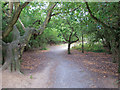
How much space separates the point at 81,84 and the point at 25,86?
2510 mm

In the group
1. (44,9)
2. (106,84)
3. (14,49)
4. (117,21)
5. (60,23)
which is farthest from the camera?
(60,23)

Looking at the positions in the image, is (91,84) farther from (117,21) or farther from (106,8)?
(106,8)

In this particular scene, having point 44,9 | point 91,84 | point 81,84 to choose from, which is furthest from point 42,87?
point 44,9

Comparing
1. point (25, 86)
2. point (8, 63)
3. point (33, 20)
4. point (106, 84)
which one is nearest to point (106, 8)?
point (106, 84)

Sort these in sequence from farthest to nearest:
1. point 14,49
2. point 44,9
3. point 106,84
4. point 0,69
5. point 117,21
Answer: point 44,9
point 14,49
point 0,69
point 117,21
point 106,84

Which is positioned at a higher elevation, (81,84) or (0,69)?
(0,69)

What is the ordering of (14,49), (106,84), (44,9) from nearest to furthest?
(106,84) → (14,49) → (44,9)

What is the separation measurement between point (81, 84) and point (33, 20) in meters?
9.75

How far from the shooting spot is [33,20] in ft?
39.4

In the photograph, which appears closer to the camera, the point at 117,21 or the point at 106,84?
the point at 106,84

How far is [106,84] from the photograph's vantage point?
4348 mm

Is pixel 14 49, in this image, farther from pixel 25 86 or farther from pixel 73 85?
pixel 73 85

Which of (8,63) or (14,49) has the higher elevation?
(14,49)

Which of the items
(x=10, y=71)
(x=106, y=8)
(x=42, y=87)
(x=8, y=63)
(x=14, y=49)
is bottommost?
(x=42, y=87)
